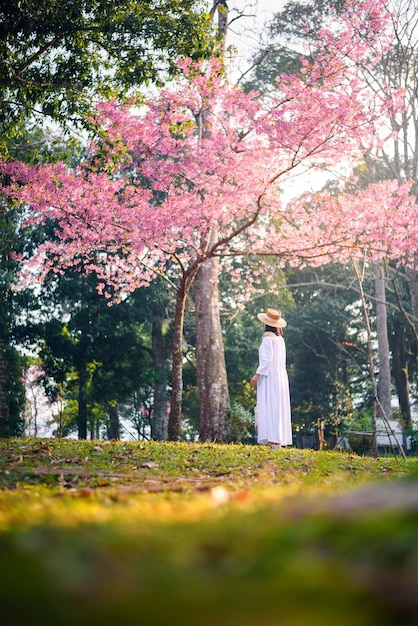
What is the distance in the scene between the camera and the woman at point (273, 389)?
12281mm

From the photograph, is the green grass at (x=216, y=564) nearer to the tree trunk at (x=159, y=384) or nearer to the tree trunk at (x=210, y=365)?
the tree trunk at (x=210, y=365)

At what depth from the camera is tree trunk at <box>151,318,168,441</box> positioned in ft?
84.4

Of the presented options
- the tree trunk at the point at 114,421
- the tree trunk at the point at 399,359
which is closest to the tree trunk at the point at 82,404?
the tree trunk at the point at 114,421

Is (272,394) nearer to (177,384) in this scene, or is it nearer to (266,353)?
(266,353)

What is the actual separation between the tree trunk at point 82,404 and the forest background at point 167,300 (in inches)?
2.2

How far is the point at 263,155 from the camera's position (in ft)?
42.2

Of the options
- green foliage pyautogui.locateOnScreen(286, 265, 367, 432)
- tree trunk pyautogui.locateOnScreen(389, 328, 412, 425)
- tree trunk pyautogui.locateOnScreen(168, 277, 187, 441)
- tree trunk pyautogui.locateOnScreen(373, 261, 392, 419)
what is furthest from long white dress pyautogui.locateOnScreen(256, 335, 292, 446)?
tree trunk pyautogui.locateOnScreen(389, 328, 412, 425)

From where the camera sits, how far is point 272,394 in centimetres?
1245

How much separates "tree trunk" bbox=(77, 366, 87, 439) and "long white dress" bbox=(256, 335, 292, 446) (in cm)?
1362

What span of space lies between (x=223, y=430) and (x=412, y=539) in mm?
14255

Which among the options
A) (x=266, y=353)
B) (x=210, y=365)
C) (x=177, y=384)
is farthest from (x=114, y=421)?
(x=266, y=353)

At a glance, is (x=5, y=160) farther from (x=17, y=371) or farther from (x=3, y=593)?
(x=3, y=593)

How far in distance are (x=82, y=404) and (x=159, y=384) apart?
9.75 feet

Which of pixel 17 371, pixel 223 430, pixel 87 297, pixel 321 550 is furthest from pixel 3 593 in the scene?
pixel 87 297
